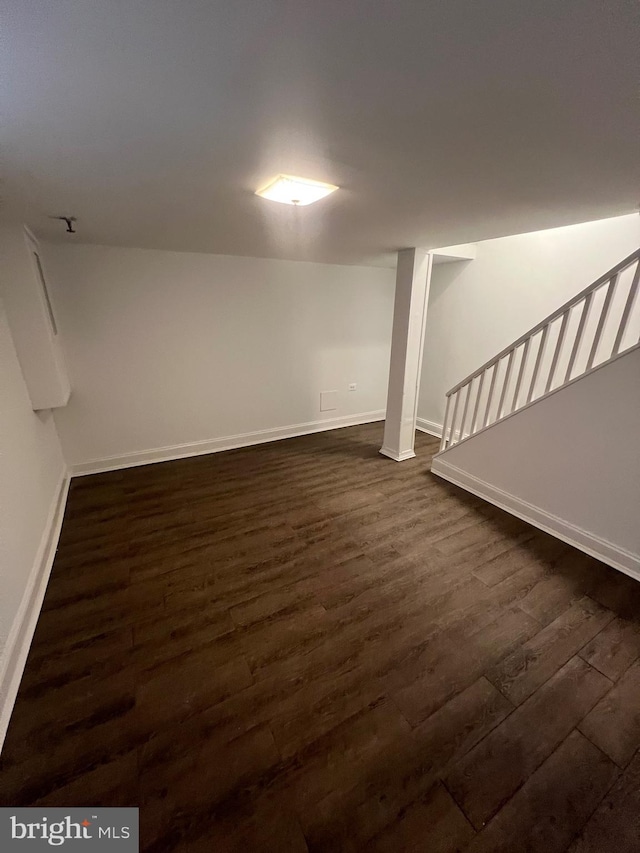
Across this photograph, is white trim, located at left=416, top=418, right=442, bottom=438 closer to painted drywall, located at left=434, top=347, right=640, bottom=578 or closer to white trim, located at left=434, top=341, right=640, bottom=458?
white trim, located at left=434, top=341, right=640, bottom=458

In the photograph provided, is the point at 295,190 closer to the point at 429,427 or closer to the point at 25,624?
the point at 25,624

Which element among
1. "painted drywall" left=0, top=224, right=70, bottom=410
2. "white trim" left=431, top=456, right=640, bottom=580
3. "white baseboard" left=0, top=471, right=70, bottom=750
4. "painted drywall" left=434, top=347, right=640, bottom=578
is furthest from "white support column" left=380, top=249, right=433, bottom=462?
"white baseboard" left=0, top=471, right=70, bottom=750

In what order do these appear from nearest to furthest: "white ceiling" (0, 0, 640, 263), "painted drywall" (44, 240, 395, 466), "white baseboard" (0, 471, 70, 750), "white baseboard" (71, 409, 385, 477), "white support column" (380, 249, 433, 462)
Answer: "white ceiling" (0, 0, 640, 263), "white baseboard" (0, 471, 70, 750), "painted drywall" (44, 240, 395, 466), "white support column" (380, 249, 433, 462), "white baseboard" (71, 409, 385, 477)

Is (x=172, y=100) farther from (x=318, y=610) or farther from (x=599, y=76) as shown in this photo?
(x=318, y=610)

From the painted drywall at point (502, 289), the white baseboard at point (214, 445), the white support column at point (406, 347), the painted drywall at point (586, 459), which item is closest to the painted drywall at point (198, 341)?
the white baseboard at point (214, 445)

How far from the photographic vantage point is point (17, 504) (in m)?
1.86

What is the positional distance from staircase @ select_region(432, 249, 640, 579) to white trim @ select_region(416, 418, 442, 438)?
1538mm

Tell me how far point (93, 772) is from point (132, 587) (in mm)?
948

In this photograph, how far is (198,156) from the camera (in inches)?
49.4

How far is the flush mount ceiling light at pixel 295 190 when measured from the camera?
1477 millimetres

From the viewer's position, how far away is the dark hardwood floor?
45.8 inches

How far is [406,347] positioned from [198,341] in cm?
226

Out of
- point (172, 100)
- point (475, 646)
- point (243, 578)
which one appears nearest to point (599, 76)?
point (172, 100)

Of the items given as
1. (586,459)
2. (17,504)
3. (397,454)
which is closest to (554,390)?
(586,459)
